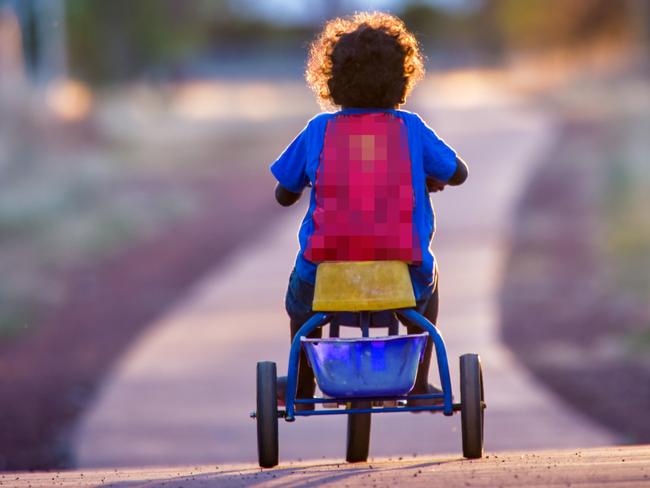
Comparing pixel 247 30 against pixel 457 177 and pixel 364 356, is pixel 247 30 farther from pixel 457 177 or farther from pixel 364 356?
pixel 364 356

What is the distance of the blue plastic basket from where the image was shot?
193 inches

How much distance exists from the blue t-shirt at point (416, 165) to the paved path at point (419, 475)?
64cm

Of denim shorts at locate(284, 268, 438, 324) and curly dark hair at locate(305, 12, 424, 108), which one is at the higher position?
curly dark hair at locate(305, 12, 424, 108)

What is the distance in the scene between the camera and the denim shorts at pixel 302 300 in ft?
16.7

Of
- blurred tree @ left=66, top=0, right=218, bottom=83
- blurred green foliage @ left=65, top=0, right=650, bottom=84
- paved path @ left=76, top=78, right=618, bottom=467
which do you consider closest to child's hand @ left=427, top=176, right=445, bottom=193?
blurred green foliage @ left=65, top=0, right=650, bottom=84

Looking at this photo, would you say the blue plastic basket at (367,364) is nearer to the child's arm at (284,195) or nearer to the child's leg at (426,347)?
the child's leg at (426,347)

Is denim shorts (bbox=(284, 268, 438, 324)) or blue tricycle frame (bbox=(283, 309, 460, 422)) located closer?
blue tricycle frame (bbox=(283, 309, 460, 422))

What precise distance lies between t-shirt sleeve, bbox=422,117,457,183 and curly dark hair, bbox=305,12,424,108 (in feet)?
0.55

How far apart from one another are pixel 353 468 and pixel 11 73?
20655 mm

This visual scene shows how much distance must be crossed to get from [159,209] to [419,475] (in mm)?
13870

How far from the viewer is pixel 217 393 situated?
29.6ft

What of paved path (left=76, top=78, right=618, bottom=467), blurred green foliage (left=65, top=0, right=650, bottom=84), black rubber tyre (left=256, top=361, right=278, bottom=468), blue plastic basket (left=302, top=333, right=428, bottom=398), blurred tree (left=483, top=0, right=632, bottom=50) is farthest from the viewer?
blurred tree (left=483, top=0, right=632, bottom=50)

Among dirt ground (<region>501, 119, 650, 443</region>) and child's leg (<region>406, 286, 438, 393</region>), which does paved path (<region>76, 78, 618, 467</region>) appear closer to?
dirt ground (<region>501, 119, 650, 443</region>)

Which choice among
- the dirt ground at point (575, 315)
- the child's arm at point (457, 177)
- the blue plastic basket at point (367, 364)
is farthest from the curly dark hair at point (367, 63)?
the dirt ground at point (575, 315)
